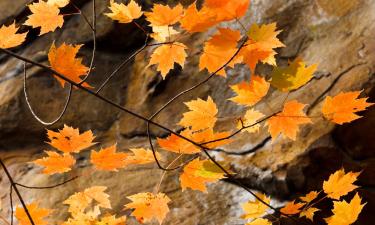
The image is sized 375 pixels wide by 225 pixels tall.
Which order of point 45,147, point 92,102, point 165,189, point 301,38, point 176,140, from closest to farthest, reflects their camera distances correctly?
point 176,140 < point 165,189 < point 301,38 < point 45,147 < point 92,102

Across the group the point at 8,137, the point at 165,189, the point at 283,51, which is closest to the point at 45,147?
the point at 8,137

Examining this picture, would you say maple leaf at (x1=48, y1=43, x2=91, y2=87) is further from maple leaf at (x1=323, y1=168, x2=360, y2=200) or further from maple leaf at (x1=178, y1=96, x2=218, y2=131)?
maple leaf at (x1=323, y1=168, x2=360, y2=200)

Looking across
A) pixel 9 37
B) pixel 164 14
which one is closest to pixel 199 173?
pixel 164 14

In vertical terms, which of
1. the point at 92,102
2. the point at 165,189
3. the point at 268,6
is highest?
the point at 268,6

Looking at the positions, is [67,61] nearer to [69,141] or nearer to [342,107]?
[69,141]

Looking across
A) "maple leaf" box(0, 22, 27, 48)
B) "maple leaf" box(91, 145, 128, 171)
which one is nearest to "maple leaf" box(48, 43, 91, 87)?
"maple leaf" box(0, 22, 27, 48)

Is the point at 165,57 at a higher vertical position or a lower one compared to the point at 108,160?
higher

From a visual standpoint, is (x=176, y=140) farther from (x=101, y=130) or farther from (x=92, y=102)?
(x=92, y=102)
